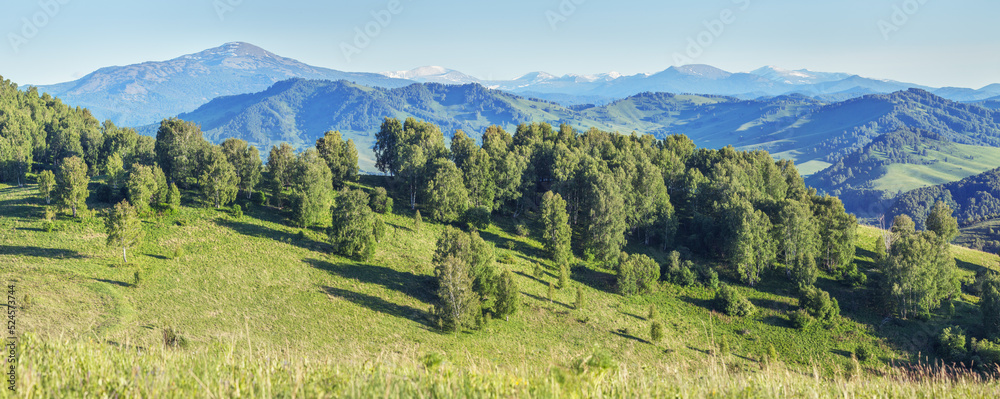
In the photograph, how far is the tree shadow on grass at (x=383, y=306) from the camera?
52031 millimetres

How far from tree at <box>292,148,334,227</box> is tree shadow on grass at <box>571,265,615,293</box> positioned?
42.0 metres

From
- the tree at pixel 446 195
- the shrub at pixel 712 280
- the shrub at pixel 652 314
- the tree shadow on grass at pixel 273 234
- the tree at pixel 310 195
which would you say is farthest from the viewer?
the tree at pixel 446 195

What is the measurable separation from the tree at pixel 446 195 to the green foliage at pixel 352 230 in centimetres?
1659

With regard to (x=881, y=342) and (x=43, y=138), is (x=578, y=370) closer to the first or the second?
(x=881, y=342)

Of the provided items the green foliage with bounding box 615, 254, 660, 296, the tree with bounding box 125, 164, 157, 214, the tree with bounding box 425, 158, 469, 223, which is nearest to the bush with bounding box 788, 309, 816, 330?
the green foliage with bounding box 615, 254, 660, 296

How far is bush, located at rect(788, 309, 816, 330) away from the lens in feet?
200

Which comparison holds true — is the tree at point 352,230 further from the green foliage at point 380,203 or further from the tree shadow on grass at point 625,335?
the tree shadow on grass at point 625,335

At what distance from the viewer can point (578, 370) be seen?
1102cm

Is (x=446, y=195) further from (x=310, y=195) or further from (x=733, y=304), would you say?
(x=733, y=304)

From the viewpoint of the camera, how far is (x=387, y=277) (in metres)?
60.4

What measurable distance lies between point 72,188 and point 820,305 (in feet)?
333

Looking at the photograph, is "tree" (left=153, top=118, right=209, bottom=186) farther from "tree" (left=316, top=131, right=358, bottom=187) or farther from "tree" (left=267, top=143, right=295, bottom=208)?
"tree" (left=316, top=131, right=358, bottom=187)

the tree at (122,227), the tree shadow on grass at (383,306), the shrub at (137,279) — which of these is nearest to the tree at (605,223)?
the tree shadow on grass at (383,306)

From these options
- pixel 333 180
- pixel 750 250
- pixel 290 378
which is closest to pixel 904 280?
pixel 750 250
